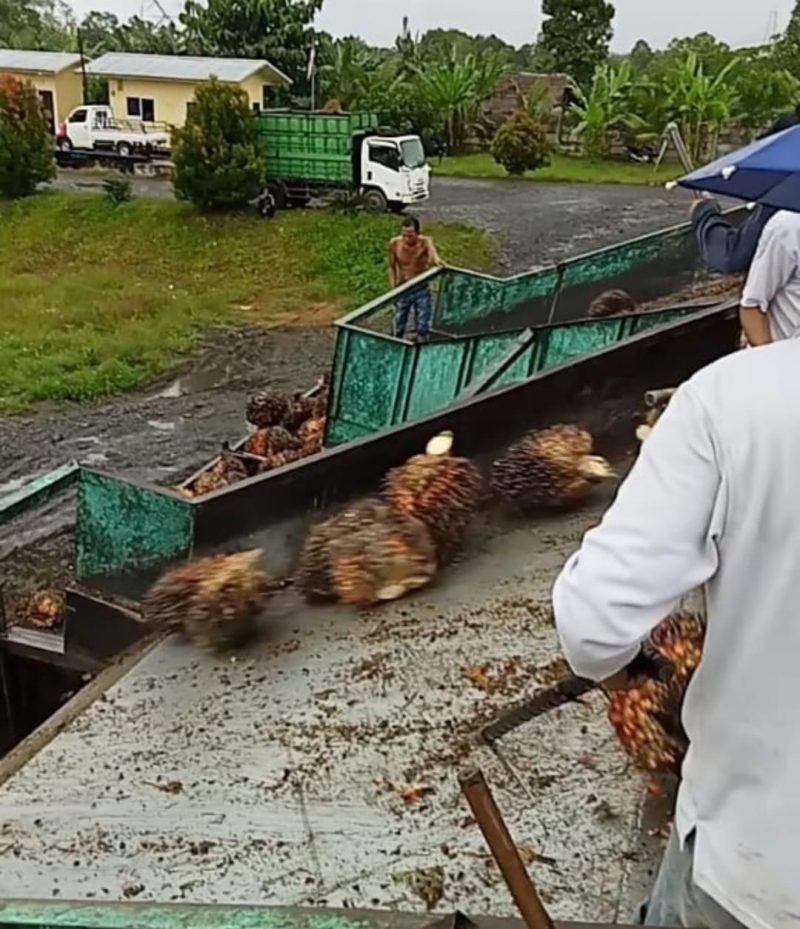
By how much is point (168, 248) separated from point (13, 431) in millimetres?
9847

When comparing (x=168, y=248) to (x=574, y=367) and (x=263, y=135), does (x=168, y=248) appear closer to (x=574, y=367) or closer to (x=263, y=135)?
(x=263, y=135)

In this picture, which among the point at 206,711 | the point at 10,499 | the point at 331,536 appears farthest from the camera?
the point at 10,499

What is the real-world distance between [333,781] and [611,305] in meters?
6.36

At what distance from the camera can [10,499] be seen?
4.70 metres

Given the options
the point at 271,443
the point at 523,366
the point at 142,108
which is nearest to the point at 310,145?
the point at 142,108

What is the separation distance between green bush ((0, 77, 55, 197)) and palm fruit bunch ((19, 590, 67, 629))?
20.1 metres

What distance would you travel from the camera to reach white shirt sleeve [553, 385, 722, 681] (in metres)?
1.40

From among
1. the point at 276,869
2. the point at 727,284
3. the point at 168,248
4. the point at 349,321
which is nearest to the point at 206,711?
the point at 276,869

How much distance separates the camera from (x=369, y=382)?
6727 mm

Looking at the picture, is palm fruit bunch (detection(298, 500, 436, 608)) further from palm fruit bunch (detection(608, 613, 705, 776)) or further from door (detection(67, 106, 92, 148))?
door (detection(67, 106, 92, 148))

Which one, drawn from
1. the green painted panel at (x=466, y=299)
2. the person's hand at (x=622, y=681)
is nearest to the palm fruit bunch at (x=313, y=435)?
the green painted panel at (x=466, y=299)

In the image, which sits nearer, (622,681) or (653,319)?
(622,681)

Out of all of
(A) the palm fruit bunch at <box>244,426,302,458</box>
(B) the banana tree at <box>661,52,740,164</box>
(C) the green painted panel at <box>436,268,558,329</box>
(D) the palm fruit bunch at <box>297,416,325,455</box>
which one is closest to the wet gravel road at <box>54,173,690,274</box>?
(B) the banana tree at <box>661,52,740,164</box>

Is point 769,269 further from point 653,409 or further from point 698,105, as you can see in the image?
point 698,105
